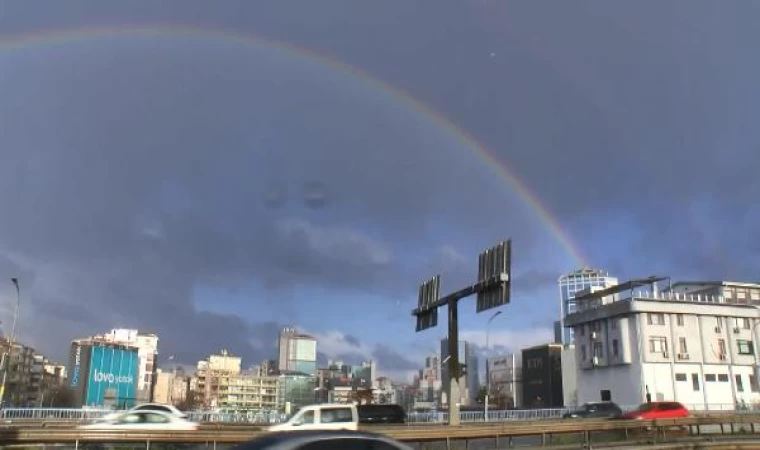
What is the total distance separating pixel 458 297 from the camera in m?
35.8

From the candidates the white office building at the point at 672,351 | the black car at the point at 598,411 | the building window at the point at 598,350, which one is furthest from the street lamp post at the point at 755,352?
the black car at the point at 598,411

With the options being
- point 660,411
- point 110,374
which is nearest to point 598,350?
point 660,411

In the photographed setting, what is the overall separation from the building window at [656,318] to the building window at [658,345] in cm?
212

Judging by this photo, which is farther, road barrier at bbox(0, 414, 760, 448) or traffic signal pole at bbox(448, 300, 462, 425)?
traffic signal pole at bbox(448, 300, 462, 425)

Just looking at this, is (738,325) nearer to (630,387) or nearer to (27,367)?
(630,387)

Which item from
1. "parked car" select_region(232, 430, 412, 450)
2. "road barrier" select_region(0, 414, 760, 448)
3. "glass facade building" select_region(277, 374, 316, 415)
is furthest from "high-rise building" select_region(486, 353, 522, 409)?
"parked car" select_region(232, 430, 412, 450)

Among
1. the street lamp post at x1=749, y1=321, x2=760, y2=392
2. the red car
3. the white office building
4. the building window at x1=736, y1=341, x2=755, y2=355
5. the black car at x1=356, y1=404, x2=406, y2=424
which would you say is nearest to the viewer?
the black car at x1=356, y1=404, x2=406, y2=424

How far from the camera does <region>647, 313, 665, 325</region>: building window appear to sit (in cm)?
8612

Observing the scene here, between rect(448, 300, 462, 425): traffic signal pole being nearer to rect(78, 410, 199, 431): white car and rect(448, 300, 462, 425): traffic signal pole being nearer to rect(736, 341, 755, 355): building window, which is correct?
rect(78, 410, 199, 431): white car

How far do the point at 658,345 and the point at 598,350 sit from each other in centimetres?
874

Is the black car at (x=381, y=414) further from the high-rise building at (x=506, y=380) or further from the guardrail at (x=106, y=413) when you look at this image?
the high-rise building at (x=506, y=380)

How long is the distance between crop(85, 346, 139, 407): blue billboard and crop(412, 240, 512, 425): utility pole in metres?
60.2

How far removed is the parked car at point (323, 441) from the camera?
868 cm

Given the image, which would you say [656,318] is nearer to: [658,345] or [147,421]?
[658,345]
